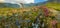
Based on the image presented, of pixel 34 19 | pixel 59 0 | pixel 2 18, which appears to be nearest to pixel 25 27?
pixel 34 19

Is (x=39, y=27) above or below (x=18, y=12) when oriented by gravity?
below

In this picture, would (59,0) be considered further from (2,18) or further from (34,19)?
(2,18)

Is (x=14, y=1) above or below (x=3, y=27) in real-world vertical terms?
above

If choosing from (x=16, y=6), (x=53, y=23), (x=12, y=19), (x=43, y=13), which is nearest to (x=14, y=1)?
(x=16, y=6)

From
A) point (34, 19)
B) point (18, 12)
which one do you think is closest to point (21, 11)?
point (18, 12)

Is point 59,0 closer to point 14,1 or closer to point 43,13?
point 43,13

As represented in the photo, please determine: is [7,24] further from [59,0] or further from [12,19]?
[59,0]

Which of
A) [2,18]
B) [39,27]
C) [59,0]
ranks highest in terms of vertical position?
[59,0]
